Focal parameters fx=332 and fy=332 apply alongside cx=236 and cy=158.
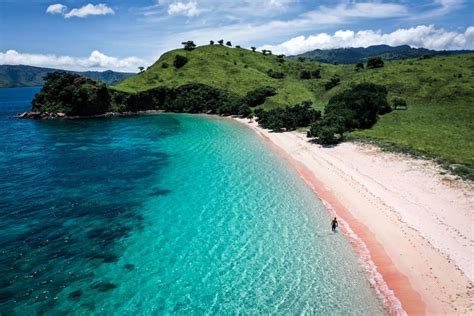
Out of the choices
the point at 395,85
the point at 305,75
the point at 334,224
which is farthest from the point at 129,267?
the point at 305,75

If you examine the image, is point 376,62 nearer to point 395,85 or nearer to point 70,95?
point 395,85

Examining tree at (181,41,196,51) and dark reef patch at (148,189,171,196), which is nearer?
dark reef patch at (148,189,171,196)

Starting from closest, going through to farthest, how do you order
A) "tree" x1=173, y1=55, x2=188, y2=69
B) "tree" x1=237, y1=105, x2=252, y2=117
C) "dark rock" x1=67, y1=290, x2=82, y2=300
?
"dark rock" x1=67, y1=290, x2=82, y2=300, "tree" x1=237, y1=105, x2=252, y2=117, "tree" x1=173, y1=55, x2=188, y2=69

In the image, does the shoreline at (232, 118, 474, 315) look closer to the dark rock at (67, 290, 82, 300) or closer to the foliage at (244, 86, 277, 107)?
the dark rock at (67, 290, 82, 300)

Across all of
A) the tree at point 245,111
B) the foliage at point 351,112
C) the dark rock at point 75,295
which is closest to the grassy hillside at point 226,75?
the tree at point 245,111

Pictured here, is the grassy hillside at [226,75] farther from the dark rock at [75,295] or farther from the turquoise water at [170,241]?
the dark rock at [75,295]

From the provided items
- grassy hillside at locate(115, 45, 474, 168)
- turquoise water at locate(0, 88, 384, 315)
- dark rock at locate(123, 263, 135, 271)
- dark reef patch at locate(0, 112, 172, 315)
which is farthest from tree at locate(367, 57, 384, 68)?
dark rock at locate(123, 263, 135, 271)

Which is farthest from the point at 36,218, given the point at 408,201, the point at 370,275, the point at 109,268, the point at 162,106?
the point at 162,106
